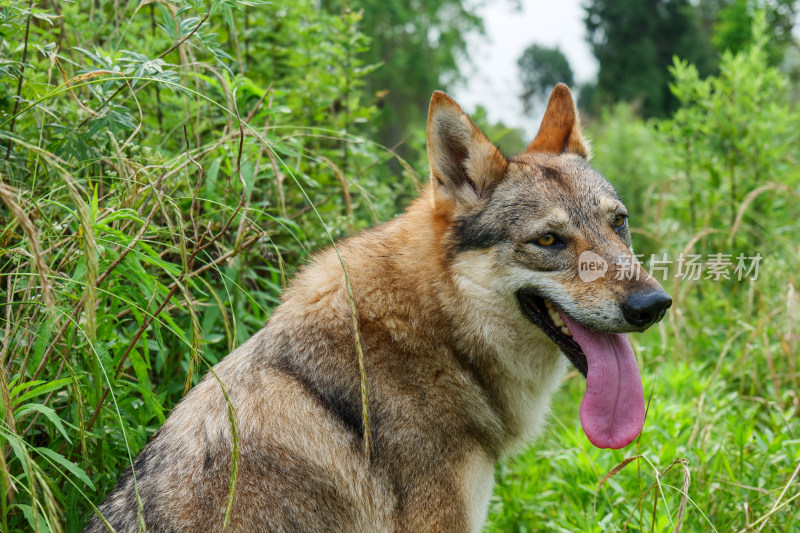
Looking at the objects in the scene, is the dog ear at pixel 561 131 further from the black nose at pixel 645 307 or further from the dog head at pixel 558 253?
the black nose at pixel 645 307

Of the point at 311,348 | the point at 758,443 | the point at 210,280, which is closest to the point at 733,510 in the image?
the point at 758,443

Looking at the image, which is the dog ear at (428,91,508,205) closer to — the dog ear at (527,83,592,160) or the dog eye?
the dog eye

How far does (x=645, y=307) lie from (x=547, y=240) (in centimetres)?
52

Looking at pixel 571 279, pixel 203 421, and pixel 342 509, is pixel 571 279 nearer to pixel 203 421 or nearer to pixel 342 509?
pixel 342 509

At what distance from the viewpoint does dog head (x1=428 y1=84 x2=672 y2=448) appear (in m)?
2.63

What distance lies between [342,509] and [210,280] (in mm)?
1760

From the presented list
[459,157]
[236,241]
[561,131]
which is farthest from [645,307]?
[236,241]

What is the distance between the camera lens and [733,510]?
3.28m

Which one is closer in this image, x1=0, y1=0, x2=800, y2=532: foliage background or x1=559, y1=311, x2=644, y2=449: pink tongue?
x1=0, y1=0, x2=800, y2=532: foliage background

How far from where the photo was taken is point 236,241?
126 inches

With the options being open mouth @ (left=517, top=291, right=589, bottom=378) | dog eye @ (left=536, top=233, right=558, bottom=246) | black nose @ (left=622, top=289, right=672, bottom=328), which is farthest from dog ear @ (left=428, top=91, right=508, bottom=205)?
black nose @ (left=622, top=289, right=672, bottom=328)

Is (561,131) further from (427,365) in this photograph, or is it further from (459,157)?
(427,365)

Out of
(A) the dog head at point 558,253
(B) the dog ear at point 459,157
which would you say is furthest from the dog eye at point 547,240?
(B) the dog ear at point 459,157

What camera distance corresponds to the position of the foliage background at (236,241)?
256 cm
